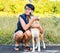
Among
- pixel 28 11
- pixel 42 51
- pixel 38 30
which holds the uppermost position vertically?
pixel 28 11

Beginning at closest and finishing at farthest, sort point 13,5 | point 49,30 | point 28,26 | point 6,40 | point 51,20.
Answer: point 28,26 → point 6,40 → point 49,30 → point 51,20 → point 13,5

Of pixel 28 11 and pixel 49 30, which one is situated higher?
pixel 28 11

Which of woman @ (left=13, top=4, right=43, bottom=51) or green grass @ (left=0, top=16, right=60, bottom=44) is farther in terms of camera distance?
green grass @ (left=0, top=16, right=60, bottom=44)

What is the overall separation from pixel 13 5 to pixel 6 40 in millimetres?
9559

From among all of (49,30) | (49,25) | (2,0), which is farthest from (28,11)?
(2,0)

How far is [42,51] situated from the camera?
332 inches

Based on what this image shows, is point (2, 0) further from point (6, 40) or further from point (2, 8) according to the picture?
point (6, 40)

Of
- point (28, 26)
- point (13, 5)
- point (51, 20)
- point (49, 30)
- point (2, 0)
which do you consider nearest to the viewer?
point (28, 26)

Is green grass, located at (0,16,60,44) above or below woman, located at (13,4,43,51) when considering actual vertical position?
below

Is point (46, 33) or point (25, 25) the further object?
point (46, 33)

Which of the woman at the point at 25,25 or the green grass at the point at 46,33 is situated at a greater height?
the woman at the point at 25,25

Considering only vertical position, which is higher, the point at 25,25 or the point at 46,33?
the point at 25,25

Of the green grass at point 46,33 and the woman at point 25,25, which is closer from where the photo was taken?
the woman at point 25,25

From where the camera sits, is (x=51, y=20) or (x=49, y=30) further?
(x=51, y=20)
